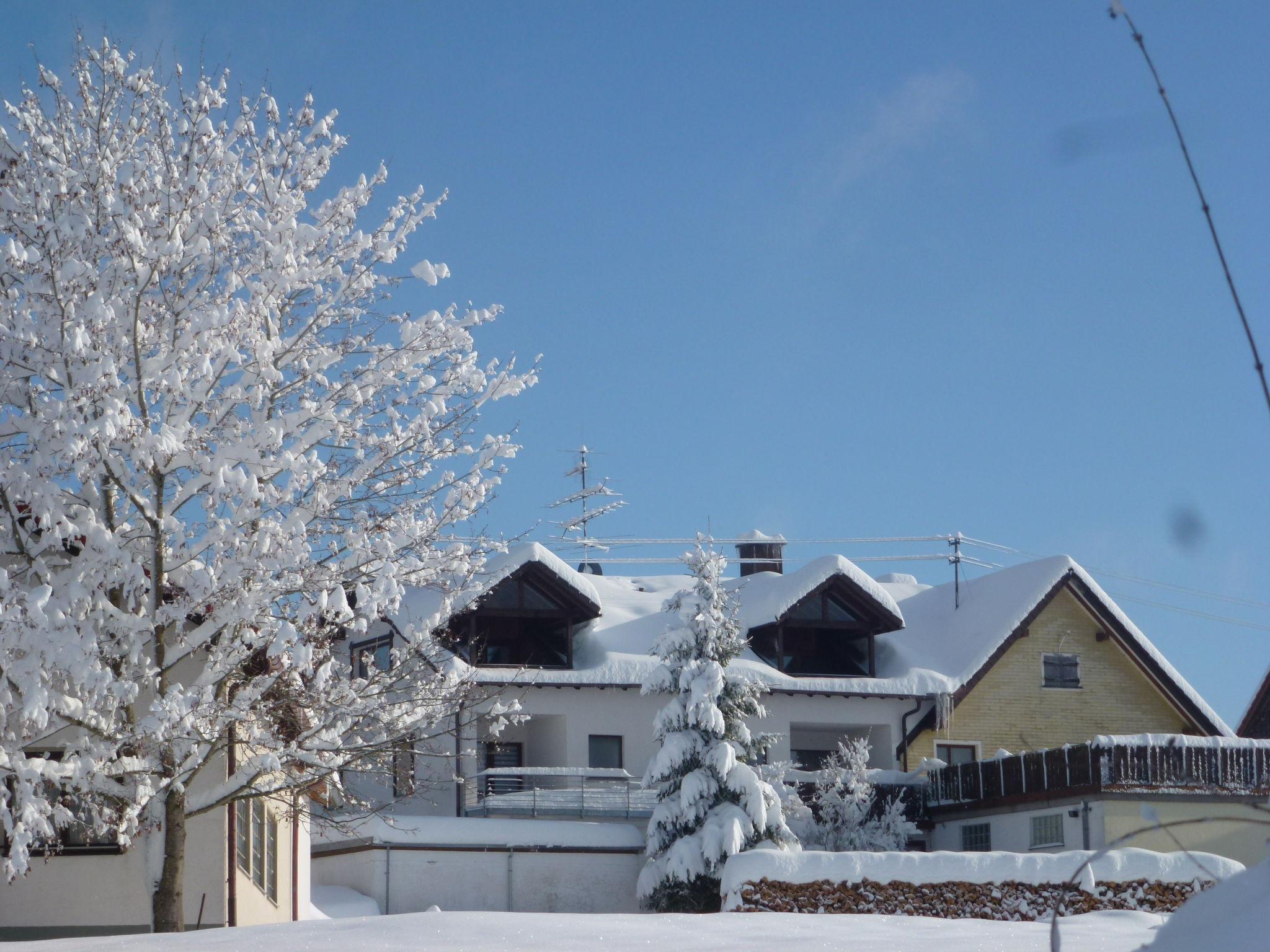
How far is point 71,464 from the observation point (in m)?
12.1

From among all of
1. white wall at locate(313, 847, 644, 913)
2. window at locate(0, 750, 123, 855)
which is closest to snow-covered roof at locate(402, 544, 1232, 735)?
white wall at locate(313, 847, 644, 913)

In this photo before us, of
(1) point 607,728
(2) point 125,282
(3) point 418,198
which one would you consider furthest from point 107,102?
(1) point 607,728

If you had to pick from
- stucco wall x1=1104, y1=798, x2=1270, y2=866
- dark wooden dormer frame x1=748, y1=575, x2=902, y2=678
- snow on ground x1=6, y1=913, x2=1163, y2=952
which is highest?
dark wooden dormer frame x1=748, y1=575, x2=902, y2=678

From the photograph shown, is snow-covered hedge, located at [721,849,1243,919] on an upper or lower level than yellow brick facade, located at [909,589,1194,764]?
lower

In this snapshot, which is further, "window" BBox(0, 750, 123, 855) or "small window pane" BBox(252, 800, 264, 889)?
"small window pane" BBox(252, 800, 264, 889)

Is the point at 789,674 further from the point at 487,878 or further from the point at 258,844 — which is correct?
the point at 258,844

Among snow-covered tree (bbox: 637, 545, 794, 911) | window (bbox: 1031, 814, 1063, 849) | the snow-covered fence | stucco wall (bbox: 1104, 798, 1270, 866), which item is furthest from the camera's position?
window (bbox: 1031, 814, 1063, 849)

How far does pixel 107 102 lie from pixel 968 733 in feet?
87.6

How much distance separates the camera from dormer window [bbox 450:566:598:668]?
107 ft

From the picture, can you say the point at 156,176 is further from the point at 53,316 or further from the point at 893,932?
the point at 893,932

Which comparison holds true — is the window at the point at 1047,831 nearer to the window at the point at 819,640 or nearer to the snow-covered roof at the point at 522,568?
the window at the point at 819,640

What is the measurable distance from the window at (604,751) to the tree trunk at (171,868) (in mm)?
20077

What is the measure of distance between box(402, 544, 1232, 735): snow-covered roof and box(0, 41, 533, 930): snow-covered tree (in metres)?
17.1

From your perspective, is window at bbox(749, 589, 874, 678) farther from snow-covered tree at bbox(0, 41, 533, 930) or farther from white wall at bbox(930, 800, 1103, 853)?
snow-covered tree at bbox(0, 41, 533, 930)
